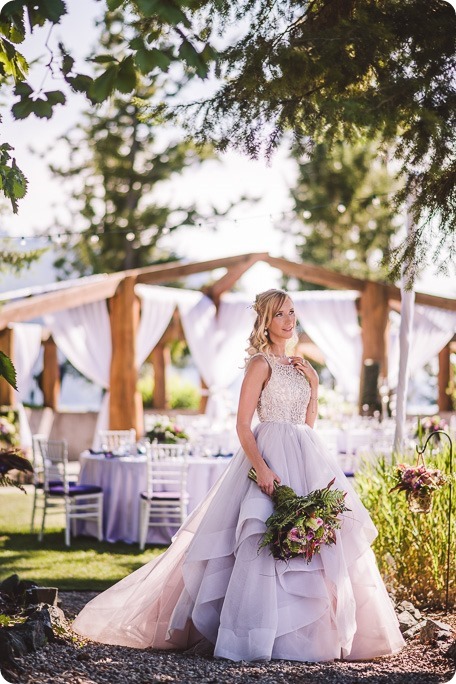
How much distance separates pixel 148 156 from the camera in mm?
21641

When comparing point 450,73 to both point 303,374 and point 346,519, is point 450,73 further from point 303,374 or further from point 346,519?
point 346,519

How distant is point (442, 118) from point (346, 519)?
81.1 inches

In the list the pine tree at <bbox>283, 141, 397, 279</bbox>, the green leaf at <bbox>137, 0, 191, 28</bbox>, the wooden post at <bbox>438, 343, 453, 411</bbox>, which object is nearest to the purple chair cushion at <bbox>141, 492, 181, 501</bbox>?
the green leaf at <bbox>137, 0, 191, 28</bbox>

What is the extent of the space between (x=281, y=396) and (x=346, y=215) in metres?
20.2

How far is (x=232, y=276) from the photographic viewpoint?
14.8m

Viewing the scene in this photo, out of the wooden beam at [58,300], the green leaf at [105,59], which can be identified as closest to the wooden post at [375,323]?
the wooden beam at [58,300]

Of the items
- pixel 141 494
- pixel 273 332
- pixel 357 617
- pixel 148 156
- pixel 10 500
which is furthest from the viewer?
pixel 148 156

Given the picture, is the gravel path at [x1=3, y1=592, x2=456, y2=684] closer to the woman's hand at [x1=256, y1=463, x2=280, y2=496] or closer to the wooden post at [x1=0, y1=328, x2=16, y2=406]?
the woman's hand at [x1=256, y1=463, x2=280, y2=496]

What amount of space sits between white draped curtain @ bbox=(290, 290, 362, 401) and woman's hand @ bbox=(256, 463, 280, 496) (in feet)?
34.0

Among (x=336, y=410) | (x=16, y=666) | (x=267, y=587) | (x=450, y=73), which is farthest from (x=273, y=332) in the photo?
(x=336, y=410)

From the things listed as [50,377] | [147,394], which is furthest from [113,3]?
[147,394]

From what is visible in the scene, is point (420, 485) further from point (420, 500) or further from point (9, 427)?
point (9, 427)

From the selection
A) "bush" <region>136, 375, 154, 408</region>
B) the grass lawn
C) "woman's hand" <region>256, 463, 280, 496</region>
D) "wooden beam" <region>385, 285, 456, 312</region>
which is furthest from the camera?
"bush" <region>136, 375, 154, 408</region>

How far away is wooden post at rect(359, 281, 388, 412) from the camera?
1394 cm
